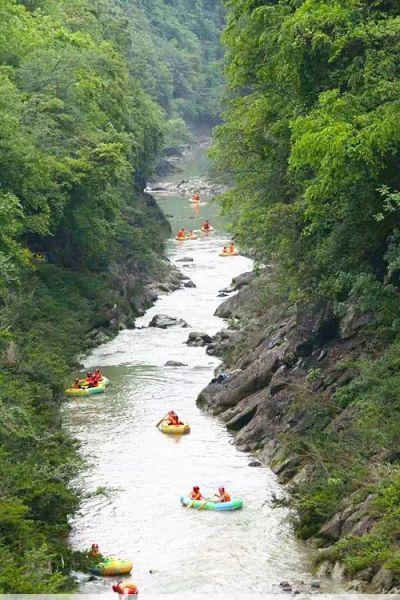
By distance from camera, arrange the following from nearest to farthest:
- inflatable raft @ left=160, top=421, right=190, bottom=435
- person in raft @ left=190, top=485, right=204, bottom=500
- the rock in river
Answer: person in raft @ left=190, top=485, right=204, bottom=500, inflatable raft @ left=160, top=421, right=190, bottom=435, the rock in river

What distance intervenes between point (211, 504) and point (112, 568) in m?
4.40

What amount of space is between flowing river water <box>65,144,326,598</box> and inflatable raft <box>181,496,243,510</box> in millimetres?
223

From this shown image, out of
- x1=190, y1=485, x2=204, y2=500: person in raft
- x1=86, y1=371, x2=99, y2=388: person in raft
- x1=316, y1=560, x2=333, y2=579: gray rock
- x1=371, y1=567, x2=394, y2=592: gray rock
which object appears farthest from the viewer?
x1=86, y1=371, x2=99, y2=388: person in raft

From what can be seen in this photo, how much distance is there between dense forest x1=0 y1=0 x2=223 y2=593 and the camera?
69.2 feet

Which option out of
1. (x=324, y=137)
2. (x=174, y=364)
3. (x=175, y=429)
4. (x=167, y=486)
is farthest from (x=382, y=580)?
(x=174, y=364)

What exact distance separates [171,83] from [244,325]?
330ft

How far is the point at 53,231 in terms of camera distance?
44188 mm

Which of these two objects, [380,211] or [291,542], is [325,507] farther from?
[380,211]

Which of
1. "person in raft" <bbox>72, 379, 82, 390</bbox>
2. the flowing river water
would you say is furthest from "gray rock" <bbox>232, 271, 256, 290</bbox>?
"person in raft" <bbox>72, 379, 82, 390</bbox>

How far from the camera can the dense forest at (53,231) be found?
69.2 feet

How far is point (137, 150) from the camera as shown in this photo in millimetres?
60438

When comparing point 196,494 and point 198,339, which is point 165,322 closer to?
point 198,339

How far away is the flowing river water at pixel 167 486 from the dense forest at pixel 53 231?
1.28 meters

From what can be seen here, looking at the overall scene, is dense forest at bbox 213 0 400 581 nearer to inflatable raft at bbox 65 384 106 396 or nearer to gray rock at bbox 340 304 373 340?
gray rock at bbox 340 304 373 340
